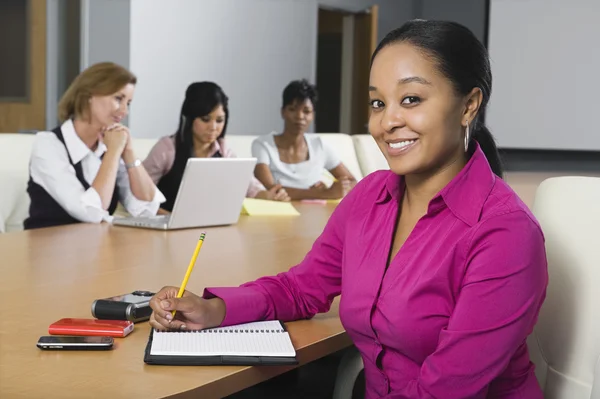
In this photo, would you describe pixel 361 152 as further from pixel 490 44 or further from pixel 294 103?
pixel 490 44

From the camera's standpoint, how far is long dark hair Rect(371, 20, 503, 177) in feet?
3.97

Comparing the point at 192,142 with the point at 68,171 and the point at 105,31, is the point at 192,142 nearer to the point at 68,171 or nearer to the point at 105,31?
the point at 68,171

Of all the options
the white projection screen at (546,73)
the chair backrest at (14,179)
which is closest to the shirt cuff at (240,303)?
the chair backrest at (14,179)

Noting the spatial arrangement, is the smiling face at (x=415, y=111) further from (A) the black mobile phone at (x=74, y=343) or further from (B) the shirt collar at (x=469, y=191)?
(A) the black mobile phone at (x=74, y=343)

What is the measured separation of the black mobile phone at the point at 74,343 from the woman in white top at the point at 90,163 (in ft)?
4.85

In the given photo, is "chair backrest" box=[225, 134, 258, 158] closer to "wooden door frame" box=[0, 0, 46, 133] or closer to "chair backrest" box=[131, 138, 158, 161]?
"chair backrest" box=[131, 138, 158, 161]

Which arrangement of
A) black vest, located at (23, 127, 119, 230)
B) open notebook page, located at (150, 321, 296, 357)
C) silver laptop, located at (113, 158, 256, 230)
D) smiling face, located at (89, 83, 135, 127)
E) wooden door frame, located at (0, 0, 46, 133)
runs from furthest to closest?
wooden door frame, located at (0, 0, 46, 133) → smiling face, located at (89, 83, 135, 127) → black vest, located at (23, 127, 119, 230) → silver laptop, located at (113, 158, 256, 230) → open notebook page, located at (150, 321, 296, 357)

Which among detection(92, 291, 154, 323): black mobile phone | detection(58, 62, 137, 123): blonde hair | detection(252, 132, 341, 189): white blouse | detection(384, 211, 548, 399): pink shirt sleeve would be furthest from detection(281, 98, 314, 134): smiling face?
detection(384, 211, 548, 399): pink shirt sleeve

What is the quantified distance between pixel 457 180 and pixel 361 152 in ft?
11.4

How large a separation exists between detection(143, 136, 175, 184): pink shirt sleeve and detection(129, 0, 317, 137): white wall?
239 cm

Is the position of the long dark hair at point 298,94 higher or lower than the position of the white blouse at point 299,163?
higher

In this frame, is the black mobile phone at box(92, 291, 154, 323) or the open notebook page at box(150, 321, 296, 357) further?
the black mobile phone at box(92, 291, 154, 323)

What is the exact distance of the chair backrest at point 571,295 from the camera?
133cm

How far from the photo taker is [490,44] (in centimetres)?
883
